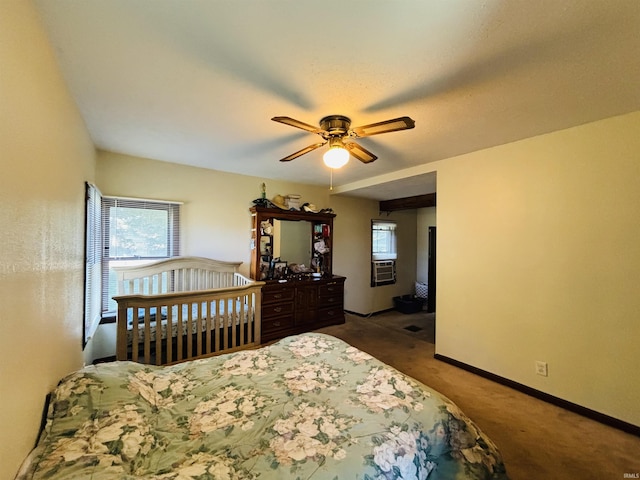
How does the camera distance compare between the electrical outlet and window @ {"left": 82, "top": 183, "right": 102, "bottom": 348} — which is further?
the electrical outlet

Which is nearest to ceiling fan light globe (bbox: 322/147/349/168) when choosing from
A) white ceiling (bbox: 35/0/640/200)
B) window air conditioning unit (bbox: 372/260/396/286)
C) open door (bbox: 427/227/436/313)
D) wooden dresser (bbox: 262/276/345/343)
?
white ceiling (bbox: 35/0/640/200)

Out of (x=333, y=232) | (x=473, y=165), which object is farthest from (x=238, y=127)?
(x=333, y=232)

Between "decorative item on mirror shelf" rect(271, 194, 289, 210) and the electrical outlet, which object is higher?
"decorative item on mirror shelf" rect(271, 194, 289, 210)

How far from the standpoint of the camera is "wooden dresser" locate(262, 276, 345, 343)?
368 cm

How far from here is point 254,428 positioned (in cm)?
117

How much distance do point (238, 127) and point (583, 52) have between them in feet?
7.51

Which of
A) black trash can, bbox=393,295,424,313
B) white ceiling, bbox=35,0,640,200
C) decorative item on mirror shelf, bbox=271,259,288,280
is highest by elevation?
white ceiling, bbox=35,0,640,200

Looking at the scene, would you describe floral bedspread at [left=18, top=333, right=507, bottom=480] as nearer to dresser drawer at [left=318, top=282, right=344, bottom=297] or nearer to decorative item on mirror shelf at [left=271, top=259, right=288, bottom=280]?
decorative item on mirror shelf at [left=271, top=259, right=288, bottom=280]

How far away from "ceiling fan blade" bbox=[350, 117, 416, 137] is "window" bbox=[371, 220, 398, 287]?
3.79 meters

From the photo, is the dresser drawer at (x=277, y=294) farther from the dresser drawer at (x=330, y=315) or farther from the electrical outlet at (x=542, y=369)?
the electrical outlet at (x=542, y=369)

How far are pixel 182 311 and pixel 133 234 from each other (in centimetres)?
126

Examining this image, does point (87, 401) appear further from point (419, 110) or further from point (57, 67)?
point (419, 110)

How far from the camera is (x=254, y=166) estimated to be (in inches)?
140

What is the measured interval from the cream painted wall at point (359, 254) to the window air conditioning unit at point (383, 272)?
13cm
